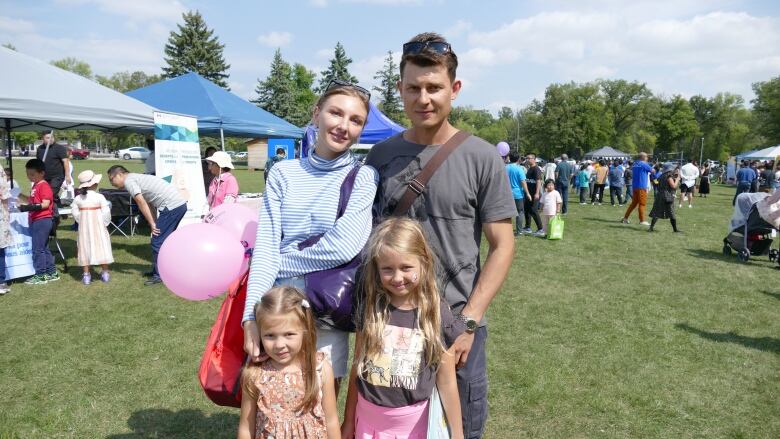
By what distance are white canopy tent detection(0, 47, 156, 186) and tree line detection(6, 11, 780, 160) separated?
44870mm

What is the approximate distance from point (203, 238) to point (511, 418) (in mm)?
2640

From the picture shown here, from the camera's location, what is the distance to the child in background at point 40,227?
714 centimetres

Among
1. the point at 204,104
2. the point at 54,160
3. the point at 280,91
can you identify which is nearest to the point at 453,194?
the point at 54,160

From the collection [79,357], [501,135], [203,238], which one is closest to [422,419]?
[203,238]

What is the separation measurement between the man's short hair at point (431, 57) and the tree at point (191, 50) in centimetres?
5461

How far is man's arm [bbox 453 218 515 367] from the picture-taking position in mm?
1886

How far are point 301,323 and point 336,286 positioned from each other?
218 mm

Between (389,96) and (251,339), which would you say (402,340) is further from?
(389,96)

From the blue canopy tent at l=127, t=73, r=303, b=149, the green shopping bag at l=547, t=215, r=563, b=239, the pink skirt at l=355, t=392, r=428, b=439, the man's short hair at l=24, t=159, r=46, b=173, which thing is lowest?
the green shopping bag at l=547, t=215, r=563, b=239

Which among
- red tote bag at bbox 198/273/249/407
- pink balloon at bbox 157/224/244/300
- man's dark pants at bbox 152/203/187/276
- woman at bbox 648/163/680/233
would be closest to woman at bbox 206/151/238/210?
man's dark pants at bbox 152/203/187/276

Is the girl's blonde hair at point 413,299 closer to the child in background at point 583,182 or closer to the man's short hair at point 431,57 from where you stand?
the man's short hair at point 431,57

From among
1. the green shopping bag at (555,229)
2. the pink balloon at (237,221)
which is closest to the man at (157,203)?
the pink balloon at (237,221)

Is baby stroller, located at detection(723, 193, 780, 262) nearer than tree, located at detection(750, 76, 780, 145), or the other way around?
baby stroller, located at detection(723, 193, 780, 262)

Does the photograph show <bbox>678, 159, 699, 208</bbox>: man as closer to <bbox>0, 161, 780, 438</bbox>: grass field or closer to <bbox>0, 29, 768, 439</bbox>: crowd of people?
<bbox>0, 161, 780, 438</bbox>: grass field
